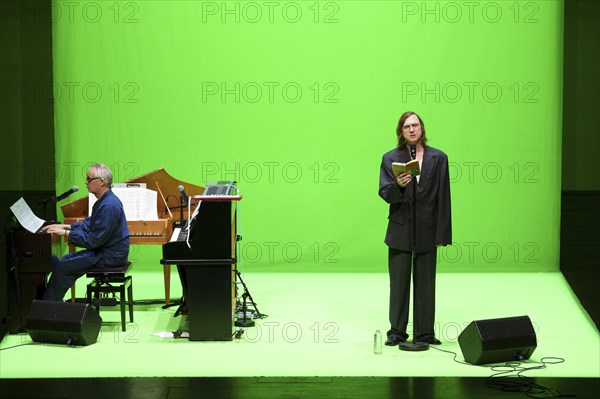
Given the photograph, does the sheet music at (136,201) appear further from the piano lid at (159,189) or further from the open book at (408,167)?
the open book at (408,167)

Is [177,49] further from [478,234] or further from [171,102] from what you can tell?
[478,234]

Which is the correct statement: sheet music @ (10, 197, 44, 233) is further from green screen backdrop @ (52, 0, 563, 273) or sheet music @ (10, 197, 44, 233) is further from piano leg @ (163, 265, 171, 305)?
green screen backdrop @ (52, 0, 563, 273)

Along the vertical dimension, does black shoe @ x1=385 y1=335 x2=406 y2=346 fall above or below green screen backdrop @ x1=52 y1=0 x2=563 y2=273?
below

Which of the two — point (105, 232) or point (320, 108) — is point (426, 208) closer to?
point (105, 232)

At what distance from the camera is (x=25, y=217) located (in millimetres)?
7203

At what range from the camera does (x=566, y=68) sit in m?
8.95

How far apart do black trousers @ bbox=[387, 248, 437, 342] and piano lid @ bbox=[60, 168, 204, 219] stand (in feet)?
6.54

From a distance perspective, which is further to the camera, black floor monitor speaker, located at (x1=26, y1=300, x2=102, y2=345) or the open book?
black floor monitor speaker, located at (x1=26, y1=300, x2=102, y2=345)

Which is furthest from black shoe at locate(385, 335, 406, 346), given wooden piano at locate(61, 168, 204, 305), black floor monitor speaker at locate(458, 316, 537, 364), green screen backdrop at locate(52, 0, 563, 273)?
green screen backdrop at locate(52, 0, 563, 273)

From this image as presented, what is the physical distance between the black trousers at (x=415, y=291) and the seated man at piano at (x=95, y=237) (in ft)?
7.03

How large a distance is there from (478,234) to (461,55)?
1830mm

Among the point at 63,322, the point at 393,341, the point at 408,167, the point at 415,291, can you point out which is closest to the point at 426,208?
the point at 408,167

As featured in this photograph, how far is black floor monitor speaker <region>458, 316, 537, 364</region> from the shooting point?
612 centimetres

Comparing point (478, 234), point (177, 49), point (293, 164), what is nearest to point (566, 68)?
point (478, 234)
